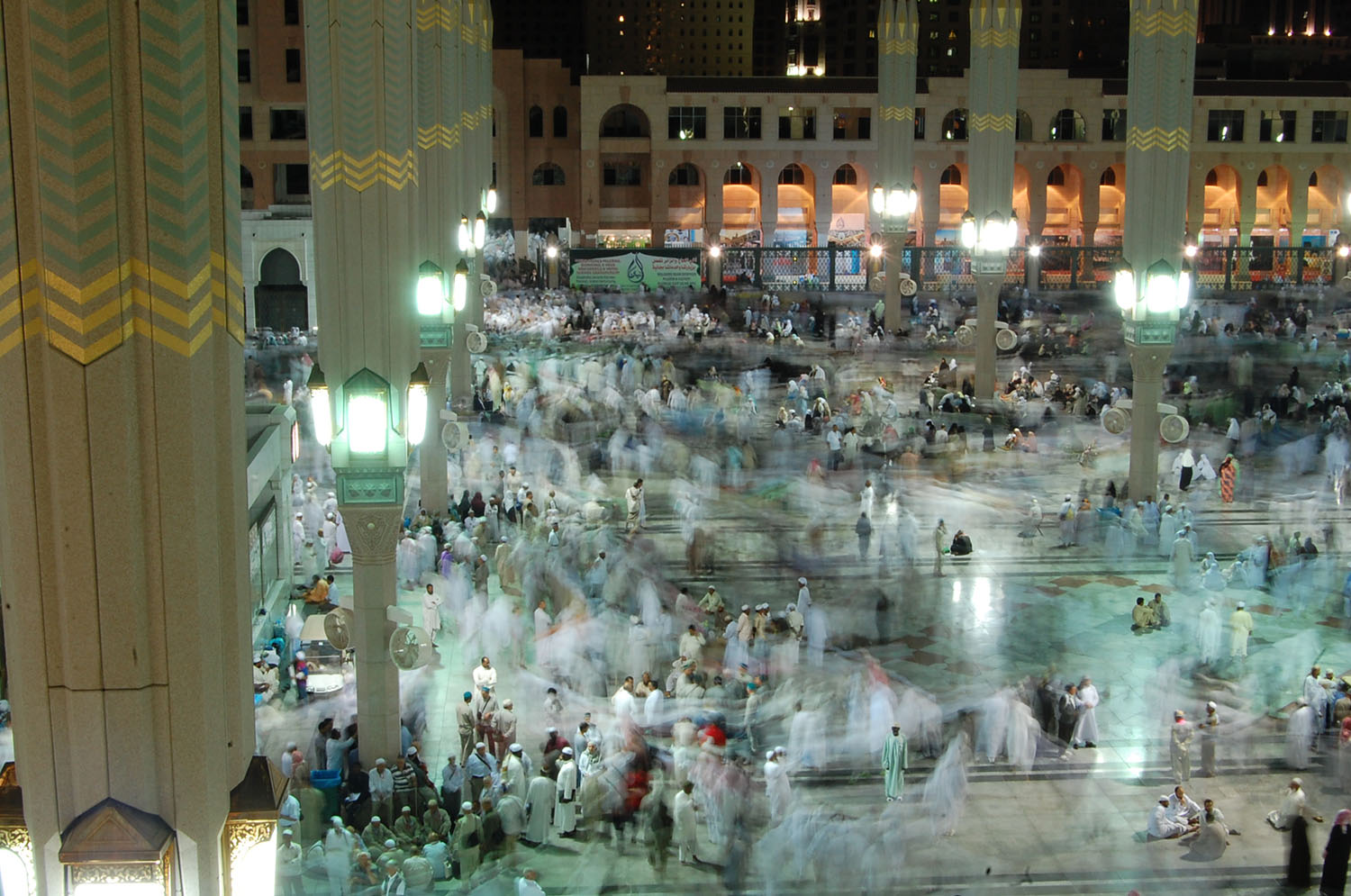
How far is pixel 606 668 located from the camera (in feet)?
47.6

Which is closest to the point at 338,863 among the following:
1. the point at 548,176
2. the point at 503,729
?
the point at 503,729

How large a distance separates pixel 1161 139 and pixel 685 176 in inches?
1369

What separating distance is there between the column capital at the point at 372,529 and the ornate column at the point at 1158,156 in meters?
12.4

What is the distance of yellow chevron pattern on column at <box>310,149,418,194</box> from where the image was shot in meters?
12.2

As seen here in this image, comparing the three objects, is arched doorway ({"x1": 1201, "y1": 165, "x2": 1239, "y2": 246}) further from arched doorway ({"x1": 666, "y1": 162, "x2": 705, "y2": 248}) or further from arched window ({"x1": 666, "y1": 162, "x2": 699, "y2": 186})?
arched window ({"x1": 666, "y1": 162, "x2": 699, "y2": 186})

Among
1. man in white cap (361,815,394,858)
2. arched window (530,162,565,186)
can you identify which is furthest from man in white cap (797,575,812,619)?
arched window (530,162,565,186)

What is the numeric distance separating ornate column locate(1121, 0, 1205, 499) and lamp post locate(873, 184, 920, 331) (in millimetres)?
13629

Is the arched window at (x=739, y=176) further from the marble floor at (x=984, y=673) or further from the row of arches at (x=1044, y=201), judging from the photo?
the marble floor at (x=984, y=673)

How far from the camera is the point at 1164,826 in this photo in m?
10.9

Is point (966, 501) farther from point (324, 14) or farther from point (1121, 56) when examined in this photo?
point (1121, 56)

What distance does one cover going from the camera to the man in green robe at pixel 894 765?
11664mm

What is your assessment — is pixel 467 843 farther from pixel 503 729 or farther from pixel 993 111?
pixel 993 111

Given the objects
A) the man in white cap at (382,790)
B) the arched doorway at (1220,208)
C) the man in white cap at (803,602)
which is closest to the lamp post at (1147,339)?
the man in white cap at (803,602)

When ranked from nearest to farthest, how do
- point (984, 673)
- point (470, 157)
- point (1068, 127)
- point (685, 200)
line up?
point (984, 673) → point (470, 157) → point (1068, 127) → point (685, 200)
